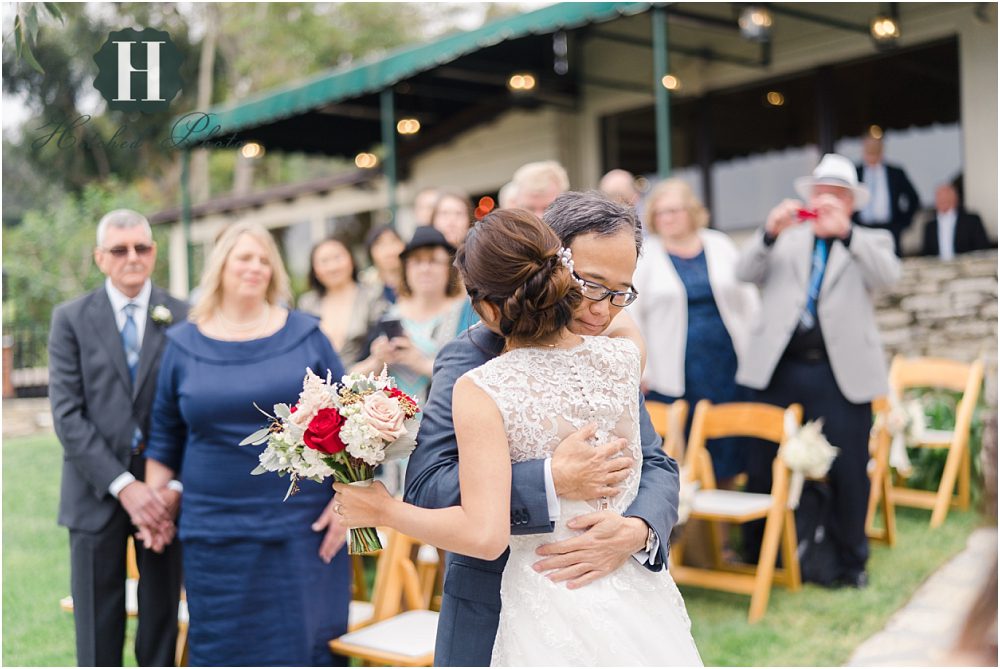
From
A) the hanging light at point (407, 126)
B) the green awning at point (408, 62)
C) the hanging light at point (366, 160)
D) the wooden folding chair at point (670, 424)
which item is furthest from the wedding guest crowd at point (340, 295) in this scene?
the hanging light at point (366, 160)

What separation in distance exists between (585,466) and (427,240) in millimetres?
2901

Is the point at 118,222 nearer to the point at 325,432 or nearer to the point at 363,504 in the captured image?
the point at 325,432

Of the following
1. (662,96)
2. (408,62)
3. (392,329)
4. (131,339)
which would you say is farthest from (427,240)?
(408,62)

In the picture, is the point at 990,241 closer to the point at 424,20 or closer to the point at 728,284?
the point at 728,284

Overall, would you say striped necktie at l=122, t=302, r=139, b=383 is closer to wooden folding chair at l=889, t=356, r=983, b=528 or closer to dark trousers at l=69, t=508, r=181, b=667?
dark trousers at l=69, t=508, r=181, b=667

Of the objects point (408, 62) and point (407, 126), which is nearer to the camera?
point (408, 62)

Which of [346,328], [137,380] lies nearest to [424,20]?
[346,328]

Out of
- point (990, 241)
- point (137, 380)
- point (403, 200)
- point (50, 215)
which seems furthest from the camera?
point (403, 200)

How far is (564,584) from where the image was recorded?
2.18 metres

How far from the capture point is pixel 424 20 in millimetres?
26266

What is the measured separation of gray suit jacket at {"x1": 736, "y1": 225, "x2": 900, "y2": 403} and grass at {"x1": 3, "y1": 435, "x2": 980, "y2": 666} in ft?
3.76

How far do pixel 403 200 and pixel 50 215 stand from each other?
27.0 feet

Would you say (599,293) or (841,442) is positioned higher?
(599,293)

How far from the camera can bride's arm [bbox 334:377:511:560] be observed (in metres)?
2.04
